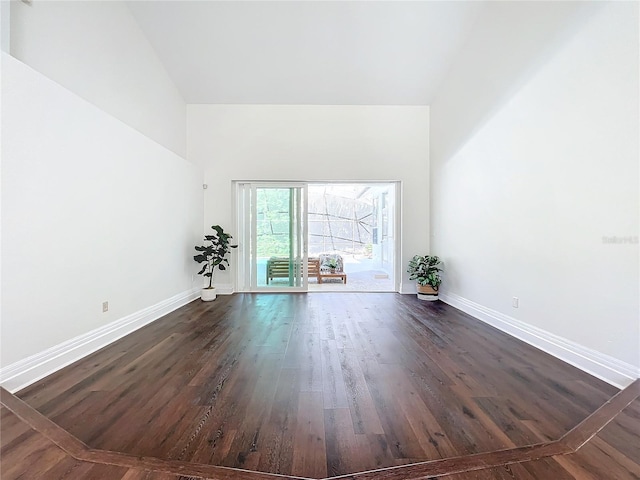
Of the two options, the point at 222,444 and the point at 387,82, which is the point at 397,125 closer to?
the point at 387,82

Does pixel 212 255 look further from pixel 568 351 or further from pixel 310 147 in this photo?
pixel 568 351

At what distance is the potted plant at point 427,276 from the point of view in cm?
499

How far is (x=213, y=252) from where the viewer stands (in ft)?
16.4

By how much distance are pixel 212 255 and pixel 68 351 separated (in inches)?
112

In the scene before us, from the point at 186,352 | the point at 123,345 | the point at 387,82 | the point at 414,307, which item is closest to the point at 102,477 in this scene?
the point at 186,352

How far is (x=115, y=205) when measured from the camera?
3160 mm

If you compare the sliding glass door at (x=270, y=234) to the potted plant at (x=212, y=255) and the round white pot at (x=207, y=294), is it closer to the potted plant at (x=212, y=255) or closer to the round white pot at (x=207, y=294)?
the potted plant at (x=212, y=255)

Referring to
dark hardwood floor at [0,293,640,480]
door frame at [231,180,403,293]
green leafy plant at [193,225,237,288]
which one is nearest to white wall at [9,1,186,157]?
door frame at [231,180,403,293]

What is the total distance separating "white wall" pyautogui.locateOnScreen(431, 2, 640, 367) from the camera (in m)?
2.16

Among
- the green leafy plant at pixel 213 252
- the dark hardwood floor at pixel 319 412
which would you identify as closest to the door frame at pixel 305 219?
the green leafy plant at pixel 213 252

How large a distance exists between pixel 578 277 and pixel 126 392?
364 cm

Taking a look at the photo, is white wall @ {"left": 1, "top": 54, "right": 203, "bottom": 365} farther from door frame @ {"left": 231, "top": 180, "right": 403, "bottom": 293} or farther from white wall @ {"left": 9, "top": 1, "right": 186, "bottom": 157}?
door frame @ {"left": 231, "top": 180, "right": 403, "bottom": 293}

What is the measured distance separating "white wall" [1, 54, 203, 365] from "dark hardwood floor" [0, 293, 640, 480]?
532 millimetres

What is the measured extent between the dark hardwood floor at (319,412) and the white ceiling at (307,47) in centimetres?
415
